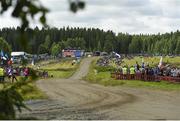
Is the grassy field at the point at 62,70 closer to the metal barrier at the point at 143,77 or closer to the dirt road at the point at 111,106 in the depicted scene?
the metal barrier at the point at 143,77

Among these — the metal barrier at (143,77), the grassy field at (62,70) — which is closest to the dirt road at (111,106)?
the metal barrier at (143,77)

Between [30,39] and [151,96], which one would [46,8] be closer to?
[30,39]

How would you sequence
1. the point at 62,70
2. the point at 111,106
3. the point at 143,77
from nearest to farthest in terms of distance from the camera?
the point at 111,106
the point at 143,77
the point at 62,70

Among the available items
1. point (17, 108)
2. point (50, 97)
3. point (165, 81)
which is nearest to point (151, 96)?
point (50, 97)

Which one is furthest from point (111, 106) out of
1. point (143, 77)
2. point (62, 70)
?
point (62, 70)

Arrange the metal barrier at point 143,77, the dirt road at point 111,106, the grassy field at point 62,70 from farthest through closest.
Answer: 1. the grassy field at point 62,70
2. the metal barrier at point 143,77
3. the dirt road at point 111,106

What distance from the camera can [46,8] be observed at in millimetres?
4043

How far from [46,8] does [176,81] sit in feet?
111

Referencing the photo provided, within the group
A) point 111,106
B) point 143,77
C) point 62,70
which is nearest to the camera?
point 111,106

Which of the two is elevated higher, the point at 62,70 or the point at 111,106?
the point at 111,106

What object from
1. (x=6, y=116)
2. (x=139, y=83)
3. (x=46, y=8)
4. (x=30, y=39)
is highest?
(x=46, y=8)

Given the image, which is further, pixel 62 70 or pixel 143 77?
pixel 62 70

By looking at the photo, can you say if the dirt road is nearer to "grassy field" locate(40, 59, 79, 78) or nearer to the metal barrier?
the metal barrier

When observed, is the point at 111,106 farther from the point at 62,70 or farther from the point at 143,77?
the point at 62,70
